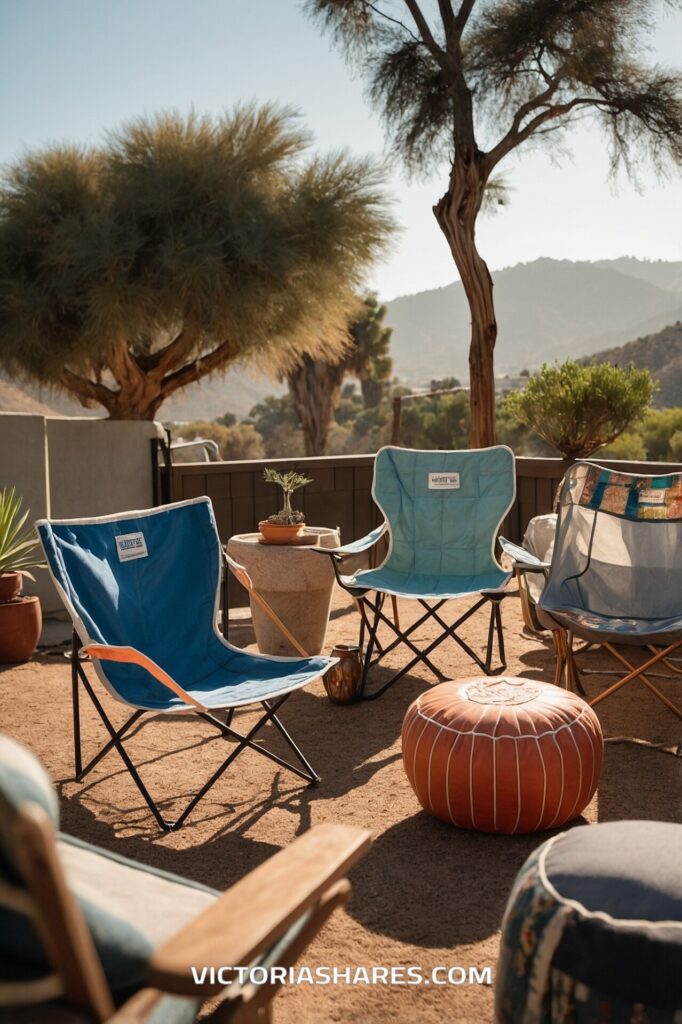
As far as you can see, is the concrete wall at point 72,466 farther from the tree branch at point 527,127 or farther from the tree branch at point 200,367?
the tree branch at point 200,367

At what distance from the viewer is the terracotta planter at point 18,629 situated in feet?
15.1

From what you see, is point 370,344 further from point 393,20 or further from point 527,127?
point 527,127

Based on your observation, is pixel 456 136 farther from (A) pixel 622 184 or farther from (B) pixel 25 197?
(B) pixel 25 197

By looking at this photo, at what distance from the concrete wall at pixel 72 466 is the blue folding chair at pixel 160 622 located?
2.43m

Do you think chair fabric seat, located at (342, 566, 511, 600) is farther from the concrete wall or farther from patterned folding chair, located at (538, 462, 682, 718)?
the concrete wall

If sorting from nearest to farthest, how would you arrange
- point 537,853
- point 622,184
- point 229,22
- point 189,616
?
point 537,853, point 189,616, point 229,22, point 622,184

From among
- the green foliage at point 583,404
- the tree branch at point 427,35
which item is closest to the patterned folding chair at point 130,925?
the green foliage at point 583,404

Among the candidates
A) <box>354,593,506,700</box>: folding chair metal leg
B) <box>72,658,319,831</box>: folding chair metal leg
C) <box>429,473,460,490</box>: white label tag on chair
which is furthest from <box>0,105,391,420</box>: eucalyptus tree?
<box>72,658,319,831</box>: folding chair metal leg

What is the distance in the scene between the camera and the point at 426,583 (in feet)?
14.2

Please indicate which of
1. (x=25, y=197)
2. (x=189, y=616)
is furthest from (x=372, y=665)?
(x=25, y=197)

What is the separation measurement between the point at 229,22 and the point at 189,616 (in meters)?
6.37

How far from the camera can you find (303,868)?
4.02 feet

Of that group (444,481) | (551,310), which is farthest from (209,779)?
(551,310)

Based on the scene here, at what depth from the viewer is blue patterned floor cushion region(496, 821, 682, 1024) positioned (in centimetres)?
133
